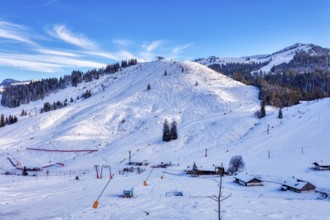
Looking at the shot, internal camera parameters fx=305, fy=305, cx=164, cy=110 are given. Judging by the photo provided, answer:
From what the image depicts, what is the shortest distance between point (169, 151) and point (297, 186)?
36.3m

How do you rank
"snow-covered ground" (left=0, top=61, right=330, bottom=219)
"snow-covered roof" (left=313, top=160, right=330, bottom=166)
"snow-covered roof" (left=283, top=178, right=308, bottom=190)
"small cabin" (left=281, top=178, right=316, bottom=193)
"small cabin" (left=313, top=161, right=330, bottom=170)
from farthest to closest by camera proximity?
1. "snow-covered roof" (left=313, top=160, right=330, bottom=166)
2. "small cabin" (left=313, top=161, right=330, bottom=170)
3. "snow-covered roof" (left=283, top=178, right=308, bottom=190)
4. "small cabin" (left=281, top=178, right=316, bottom=193)
5. "snow-covered ground" (left=0, top=61, right=330, bottom=219)

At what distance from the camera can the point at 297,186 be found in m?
44.5

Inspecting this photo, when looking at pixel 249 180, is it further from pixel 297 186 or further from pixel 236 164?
pixel 236 164

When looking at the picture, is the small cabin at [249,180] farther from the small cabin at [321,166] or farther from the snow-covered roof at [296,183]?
the small cabin at [321,166]

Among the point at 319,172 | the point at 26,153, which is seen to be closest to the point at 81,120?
the point at 26,153

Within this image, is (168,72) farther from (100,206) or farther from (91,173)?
(100,206)

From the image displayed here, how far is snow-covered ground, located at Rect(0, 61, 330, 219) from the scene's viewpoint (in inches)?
1186

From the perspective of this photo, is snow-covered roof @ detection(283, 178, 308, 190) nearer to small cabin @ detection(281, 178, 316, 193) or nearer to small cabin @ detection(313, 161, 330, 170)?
small cabin @ detection(281, 178, 316, 193)

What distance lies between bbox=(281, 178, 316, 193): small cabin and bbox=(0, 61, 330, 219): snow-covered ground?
125cm

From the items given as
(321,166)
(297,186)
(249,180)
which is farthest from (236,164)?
(297,186)

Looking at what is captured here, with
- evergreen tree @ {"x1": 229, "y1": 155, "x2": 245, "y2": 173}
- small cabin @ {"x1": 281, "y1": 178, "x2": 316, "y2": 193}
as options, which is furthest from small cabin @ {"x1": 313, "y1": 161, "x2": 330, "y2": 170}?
evergreen tree @ {"x1": 229, "y1": 155, "x2": 245, "y2": 173}

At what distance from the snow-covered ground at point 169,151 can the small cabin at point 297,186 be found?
4.09 ft

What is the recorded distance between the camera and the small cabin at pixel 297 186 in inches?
1725

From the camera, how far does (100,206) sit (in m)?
30.7
